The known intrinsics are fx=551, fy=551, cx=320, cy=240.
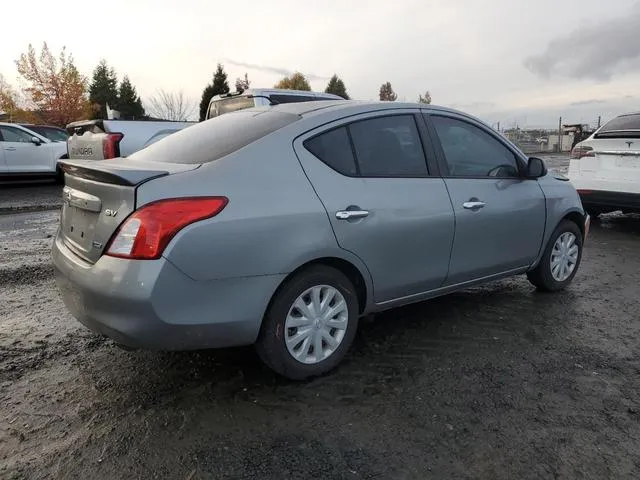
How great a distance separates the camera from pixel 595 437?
2688 millimetres

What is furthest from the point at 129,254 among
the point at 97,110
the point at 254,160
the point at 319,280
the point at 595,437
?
the point at 97,110

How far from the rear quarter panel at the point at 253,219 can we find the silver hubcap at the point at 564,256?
255 centimetres

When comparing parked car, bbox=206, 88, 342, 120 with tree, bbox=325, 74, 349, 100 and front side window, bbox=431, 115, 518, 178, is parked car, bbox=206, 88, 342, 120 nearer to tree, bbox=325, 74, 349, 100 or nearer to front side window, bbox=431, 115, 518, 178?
front side window, bbox=431, 115, 518, 178

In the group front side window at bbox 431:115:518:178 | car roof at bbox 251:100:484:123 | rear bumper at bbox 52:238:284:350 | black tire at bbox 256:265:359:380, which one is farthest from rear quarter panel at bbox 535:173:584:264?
rear bumper at bbox 52:238:284:350

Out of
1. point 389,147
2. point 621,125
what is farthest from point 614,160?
point 389,147

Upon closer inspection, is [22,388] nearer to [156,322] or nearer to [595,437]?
[156,322]

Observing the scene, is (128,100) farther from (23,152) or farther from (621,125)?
(621,125)

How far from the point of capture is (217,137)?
3.46 metres

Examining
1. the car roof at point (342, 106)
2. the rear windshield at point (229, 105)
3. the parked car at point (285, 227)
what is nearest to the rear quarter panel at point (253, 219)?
the parked car at point (285, 227)

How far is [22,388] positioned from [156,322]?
1.09 m

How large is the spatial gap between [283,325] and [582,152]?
6.40 metres

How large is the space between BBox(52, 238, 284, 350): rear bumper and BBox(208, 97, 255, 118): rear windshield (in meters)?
6.73

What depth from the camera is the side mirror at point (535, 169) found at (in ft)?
14.6

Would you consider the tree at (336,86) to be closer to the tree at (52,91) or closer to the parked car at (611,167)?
the tree at (52,91)
